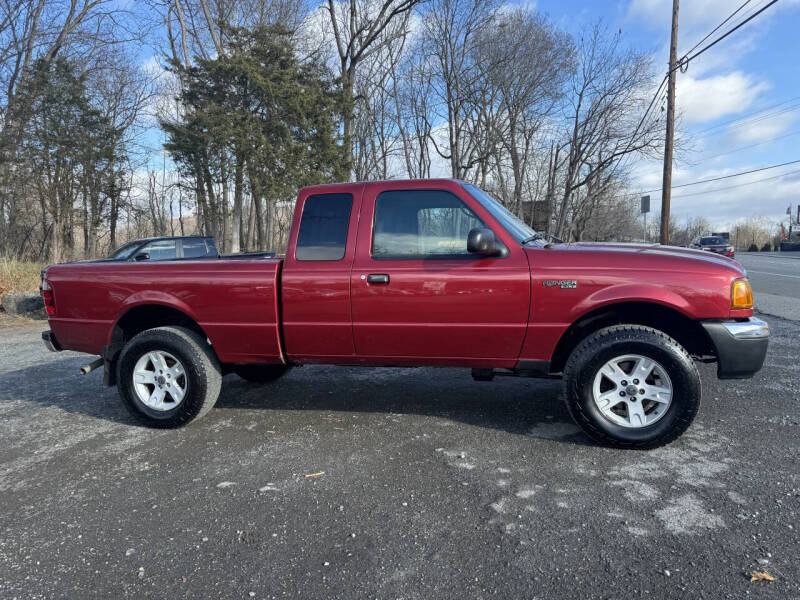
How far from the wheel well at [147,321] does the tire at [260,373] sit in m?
1.00

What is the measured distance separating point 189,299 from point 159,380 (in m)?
0.72

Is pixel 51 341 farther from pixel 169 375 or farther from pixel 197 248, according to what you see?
pixel 197 248

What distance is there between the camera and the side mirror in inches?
130

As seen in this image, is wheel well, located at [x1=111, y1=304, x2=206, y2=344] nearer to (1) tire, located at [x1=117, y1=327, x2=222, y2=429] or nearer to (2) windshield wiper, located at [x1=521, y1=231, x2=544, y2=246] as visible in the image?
(1) tire, located at [x1=117, y1=327, x2=222, y2=429]

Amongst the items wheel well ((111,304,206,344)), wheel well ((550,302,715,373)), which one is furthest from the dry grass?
wheel well ((550,302,715,373))

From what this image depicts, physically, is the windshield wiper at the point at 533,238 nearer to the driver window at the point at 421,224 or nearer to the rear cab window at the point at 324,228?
the driver window at the point at 421,224

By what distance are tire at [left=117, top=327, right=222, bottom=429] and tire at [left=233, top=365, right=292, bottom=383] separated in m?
1.07

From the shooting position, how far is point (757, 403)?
4176 mm

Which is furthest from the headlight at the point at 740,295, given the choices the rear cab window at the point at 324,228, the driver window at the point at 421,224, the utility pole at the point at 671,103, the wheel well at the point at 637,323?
the utility pole at the point at 671,103

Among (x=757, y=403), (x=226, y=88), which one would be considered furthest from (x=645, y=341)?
(x=226, y=88)

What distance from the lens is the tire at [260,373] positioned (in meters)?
5.09

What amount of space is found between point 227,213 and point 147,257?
10766 mm

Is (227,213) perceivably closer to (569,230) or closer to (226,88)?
(226,88)

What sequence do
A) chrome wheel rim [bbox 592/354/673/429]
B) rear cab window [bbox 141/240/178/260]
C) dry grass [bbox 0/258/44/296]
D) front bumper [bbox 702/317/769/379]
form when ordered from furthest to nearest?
dry grass [bbox 0/258/44/296] → rear cab window [bbox 141/240/178/260] → chrome wheel rim [bbox 592/354/673/429] → front bumper [bbox 702/317/769/379]
